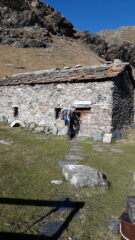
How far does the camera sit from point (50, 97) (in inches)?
494

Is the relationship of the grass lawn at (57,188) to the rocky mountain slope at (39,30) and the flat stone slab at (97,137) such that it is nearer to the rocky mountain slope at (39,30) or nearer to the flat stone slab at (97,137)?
the flat stone slab at (97,137)

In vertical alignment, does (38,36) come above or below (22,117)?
above

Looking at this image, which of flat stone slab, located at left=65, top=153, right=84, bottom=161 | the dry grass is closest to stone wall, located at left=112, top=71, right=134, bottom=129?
flat stone slab, located at left=65, top=153, right=84, bottom=161

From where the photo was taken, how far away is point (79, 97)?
446 inches

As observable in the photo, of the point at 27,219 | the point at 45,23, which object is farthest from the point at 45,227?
the point at 45,23

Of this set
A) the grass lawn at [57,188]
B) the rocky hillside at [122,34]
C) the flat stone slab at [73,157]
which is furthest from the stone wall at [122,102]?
the rocky hillside at [122,34]

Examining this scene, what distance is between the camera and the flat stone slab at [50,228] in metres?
3.09

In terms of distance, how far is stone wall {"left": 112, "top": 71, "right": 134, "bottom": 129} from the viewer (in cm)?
1084

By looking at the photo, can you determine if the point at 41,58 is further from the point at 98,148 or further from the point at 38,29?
the point at 98,148

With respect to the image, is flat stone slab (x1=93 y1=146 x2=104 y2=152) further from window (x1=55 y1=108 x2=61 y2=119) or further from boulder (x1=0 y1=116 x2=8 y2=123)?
boulder (x1=0 y1=116 x2=8 y2=123)

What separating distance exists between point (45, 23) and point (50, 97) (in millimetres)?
43704

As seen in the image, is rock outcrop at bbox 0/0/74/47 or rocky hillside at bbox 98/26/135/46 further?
rocky hillside at bbox 98/26/135/46

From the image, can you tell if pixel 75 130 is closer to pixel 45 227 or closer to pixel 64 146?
pixel 64 146

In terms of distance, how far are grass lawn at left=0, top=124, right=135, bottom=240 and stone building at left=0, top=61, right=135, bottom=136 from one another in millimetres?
2826
